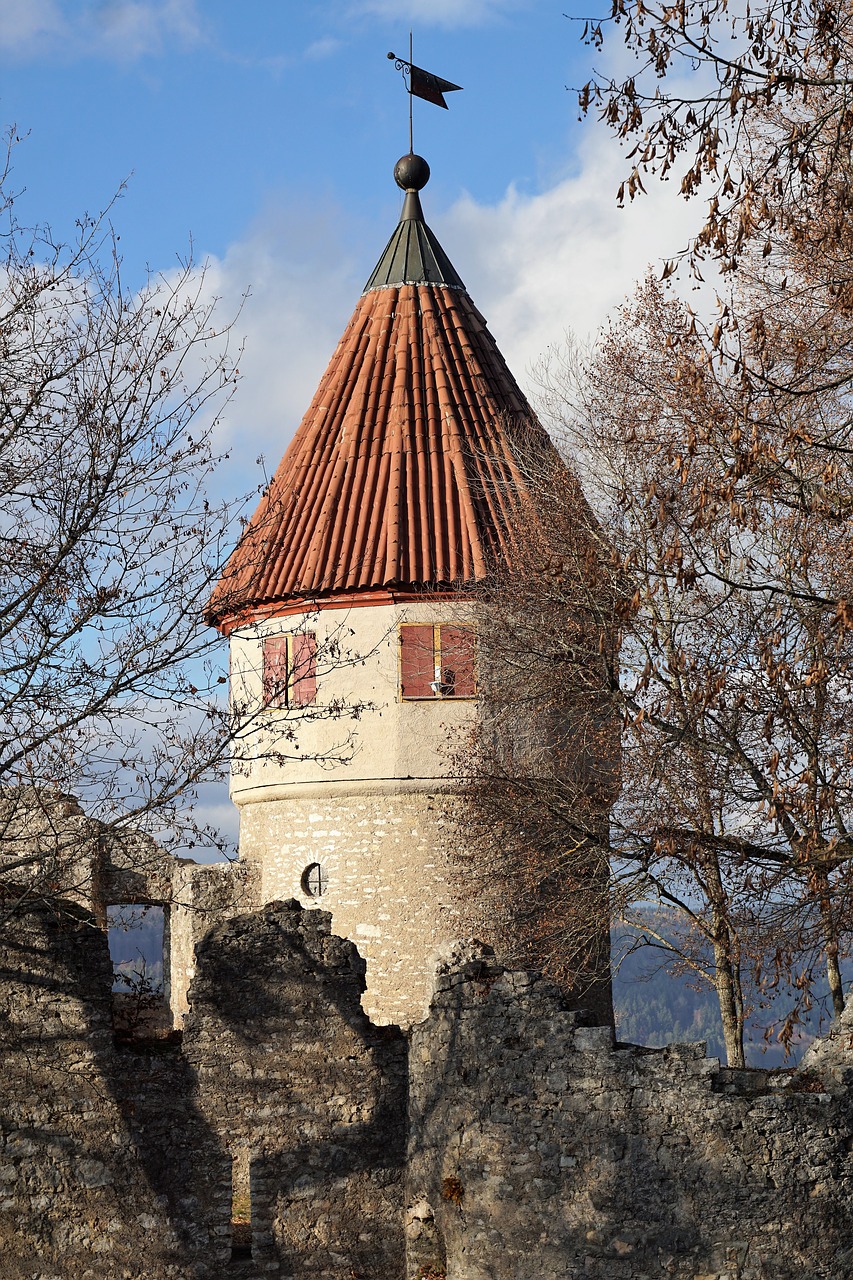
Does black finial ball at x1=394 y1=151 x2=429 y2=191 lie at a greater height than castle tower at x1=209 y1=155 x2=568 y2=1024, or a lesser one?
greater

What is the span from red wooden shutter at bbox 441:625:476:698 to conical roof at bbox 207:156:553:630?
2.22ft

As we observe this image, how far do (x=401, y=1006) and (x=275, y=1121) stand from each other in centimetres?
636

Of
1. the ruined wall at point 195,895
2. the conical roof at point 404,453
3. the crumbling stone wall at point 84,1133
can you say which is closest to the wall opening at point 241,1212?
the crumbling stone wall at point 84,1133

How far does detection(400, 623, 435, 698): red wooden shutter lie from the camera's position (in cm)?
2058

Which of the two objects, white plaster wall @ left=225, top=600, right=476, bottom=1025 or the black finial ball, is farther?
Result: the black finial ball

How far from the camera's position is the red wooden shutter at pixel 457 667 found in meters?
20.6

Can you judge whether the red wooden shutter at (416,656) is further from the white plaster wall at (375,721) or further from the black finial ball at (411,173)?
the black finial ball at (411,173)

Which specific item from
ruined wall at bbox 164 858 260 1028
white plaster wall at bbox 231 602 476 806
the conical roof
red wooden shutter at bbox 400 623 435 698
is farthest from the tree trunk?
ruined wall at bbox 164 858 260 1028

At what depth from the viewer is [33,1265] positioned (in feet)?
39.7

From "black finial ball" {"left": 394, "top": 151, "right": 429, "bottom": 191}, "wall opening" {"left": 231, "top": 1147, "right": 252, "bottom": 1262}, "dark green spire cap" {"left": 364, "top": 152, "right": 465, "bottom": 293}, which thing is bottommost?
"wall opening" {"left": 231, "top": 1147, "right": 252, "bottom": 1262}

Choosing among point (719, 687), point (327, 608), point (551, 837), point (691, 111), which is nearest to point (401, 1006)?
point (551, 837)

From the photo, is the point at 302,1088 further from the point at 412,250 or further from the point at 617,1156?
the point at 412,250

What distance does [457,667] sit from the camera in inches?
812

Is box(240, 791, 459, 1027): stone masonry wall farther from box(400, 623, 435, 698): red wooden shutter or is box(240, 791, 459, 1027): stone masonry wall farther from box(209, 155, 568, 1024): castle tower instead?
box(400, 623, 435, 698): red wooden shutter
